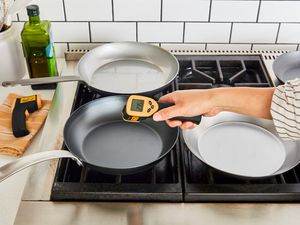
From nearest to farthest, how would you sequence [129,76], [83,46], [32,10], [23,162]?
[23,162], [32,10], [129,76], [83,46]

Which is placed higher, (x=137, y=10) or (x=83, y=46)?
(x=137, y=10)

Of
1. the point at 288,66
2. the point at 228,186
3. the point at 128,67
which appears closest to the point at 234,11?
the point at 288,66

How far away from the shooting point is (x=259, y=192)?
2.31ft

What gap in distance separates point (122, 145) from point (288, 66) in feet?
1.66

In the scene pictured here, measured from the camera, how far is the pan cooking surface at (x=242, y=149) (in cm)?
76

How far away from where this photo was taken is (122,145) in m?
0.81

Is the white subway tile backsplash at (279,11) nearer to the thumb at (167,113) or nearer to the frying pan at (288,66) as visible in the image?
the frying pan at (288,66)

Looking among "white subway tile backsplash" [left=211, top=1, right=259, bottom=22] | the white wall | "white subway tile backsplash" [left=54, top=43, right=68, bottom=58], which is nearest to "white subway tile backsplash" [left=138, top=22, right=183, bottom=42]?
the white wall

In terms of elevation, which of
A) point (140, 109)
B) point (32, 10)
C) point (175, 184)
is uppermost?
point (32, 10)

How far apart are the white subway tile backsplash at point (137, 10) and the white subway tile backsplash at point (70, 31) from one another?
0.32 ft

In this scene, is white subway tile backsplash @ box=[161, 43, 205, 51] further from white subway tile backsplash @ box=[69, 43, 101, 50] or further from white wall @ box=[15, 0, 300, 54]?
white subway tile backsplash @ box=[69, 43, 101, 50]

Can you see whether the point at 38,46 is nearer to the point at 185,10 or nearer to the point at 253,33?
the point at 185,10

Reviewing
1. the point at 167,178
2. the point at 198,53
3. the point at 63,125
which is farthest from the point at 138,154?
the point at 198,53

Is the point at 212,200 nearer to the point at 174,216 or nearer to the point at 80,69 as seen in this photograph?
the point at 174,216
